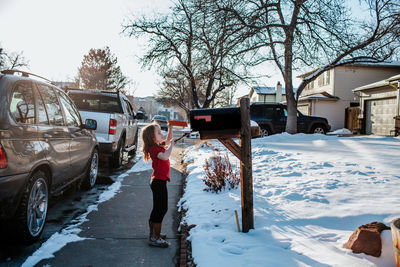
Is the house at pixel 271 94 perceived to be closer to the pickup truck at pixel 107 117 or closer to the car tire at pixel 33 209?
the pickup truck at pixel 107 117

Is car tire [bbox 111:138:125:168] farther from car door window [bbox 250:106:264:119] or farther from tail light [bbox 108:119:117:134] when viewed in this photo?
car door window [bbox 250:106:264:119]

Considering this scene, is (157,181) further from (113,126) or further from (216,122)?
(113,126)

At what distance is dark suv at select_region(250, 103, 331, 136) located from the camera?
619 inches

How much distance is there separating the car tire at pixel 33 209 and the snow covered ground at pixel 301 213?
71.2 inches

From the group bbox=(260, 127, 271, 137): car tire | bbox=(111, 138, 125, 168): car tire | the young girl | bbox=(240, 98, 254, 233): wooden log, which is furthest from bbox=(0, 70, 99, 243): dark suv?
bbox=(260, 127, 271, 137): car tire

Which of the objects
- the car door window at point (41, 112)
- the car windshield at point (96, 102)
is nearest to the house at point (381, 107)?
the car windshield at point (96, 102)

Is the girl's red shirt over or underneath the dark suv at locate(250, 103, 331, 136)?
underneath

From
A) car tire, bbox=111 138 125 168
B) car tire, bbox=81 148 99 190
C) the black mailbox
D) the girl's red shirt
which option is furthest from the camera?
car tire, bbox=111 138 125 168

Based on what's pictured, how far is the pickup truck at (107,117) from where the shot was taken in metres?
7.20

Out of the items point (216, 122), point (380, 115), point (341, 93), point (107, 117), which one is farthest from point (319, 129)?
point (216, 122)

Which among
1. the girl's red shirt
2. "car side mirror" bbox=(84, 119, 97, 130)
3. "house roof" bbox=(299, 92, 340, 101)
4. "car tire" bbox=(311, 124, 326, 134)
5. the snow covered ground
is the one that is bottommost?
the snow covered ground

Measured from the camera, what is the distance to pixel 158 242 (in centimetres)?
344

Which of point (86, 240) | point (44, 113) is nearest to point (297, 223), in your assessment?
point (86, 240)

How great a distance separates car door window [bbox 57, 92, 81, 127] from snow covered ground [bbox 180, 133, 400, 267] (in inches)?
92.2
